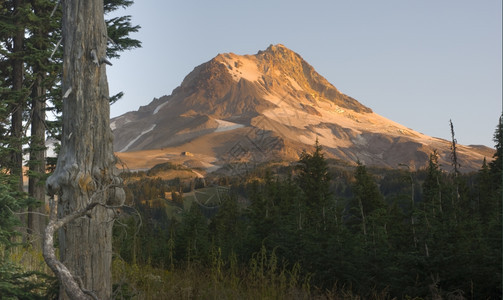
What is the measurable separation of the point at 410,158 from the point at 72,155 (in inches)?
7013

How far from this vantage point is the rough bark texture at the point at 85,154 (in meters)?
4.98

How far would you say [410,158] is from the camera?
169750 millimetres

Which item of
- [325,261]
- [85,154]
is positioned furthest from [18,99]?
[325,261]

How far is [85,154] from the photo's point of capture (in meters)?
5.07

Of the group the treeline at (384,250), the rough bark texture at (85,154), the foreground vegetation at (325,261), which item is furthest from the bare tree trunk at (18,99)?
A: the rough bark texture at (85,154)

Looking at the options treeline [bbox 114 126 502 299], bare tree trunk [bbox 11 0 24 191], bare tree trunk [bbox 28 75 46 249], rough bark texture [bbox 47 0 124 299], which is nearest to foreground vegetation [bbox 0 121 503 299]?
treeline [bbox 114 126 502 299]

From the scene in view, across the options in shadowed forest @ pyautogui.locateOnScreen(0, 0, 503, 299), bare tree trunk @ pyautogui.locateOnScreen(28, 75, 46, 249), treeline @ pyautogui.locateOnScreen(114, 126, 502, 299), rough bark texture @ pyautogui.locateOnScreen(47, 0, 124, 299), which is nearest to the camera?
rough bark texture @ pyautogui.locateOnScreen(47, 0, 124, 299)

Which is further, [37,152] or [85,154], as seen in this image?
[37,152]

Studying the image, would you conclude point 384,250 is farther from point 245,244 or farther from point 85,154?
point 85,154

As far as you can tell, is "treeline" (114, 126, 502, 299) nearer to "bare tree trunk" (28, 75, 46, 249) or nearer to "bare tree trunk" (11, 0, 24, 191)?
"bare tree trunk" (28, 75, 46, 249)

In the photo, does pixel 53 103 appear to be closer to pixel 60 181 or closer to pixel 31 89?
pixel 31 89

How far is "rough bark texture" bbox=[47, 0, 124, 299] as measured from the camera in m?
4.98

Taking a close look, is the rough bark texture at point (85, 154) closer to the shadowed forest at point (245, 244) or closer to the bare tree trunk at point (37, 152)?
the shadowed forest at point (245, 244)

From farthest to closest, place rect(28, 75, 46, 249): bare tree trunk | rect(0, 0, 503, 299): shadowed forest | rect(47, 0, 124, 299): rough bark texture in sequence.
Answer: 1. rect(28, 75, 46, 249): bare tree trunk
2. rect(0, 0, 503, 299): shadowed forest
3. rect(47, 0, 124, 299): rough bark texture
